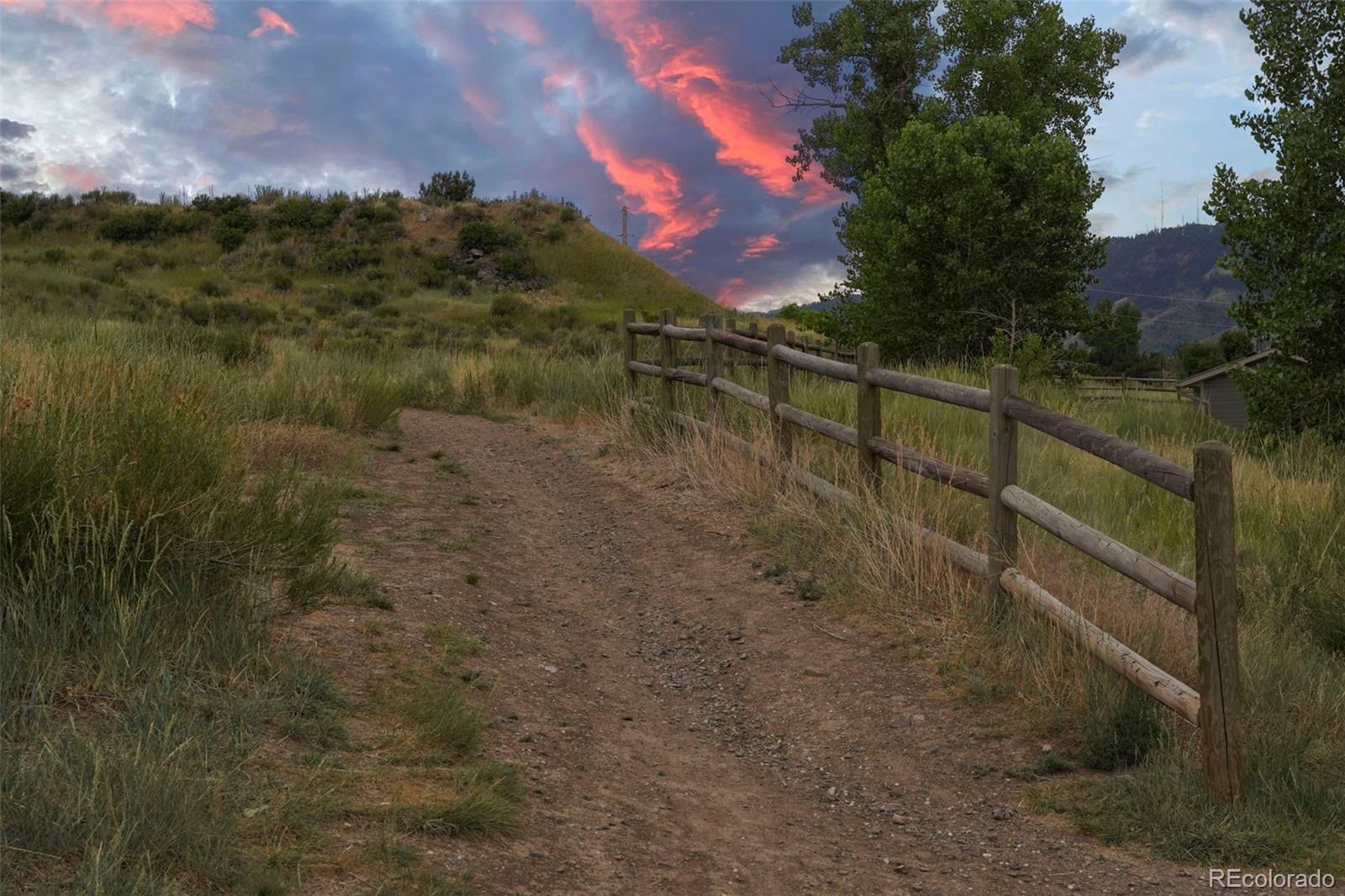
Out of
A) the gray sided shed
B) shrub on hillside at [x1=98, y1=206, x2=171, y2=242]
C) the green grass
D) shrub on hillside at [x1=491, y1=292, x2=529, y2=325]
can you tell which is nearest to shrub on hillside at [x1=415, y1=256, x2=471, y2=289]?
shrub on hillside at [x1=491, y1=292, x2=529, y2=325]

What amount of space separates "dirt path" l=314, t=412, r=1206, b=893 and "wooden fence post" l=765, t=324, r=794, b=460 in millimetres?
1026

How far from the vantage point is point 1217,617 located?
4.20 meters

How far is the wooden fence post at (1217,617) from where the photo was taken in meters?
4.18

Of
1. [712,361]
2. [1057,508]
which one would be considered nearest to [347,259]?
[712,361]

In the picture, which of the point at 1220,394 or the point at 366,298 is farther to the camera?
the point at 1220,394

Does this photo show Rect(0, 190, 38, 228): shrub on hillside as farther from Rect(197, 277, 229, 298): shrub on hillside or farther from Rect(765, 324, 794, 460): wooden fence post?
Rect(765, 324, 794, 460): wooden fence post

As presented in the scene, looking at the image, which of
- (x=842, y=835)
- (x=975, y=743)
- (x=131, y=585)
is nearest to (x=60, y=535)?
(x=131, y=585)

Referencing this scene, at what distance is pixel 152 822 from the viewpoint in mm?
3074

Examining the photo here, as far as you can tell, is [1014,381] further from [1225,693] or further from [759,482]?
[759,482]

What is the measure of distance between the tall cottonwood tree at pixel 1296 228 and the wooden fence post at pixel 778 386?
7924mm

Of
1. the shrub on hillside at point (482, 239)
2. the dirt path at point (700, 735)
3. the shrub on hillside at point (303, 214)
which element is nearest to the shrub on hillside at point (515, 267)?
the shrub on hillside at point (482, 239)

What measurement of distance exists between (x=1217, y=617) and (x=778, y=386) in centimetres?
562

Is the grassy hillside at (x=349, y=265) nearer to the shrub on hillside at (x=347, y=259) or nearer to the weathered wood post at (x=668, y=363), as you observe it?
the shrub on hillside at (x=347, y=259)

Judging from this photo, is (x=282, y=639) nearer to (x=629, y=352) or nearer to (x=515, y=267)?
(x=629, y=352)
